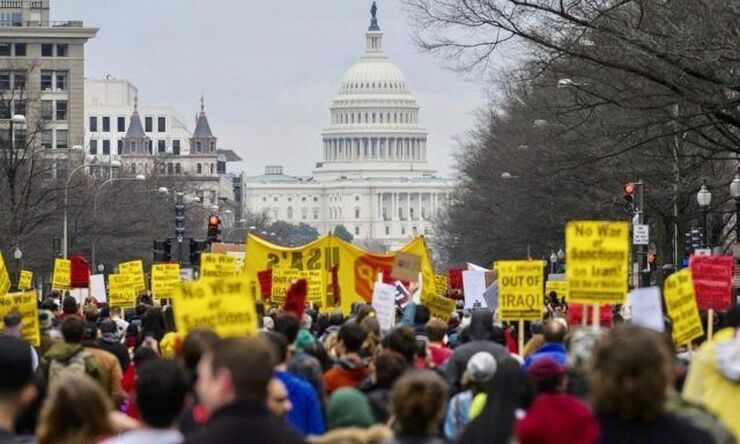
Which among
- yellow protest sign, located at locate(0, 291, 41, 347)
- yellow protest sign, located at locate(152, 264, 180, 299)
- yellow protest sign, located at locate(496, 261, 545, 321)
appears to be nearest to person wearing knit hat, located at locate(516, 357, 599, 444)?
yellow protest sign, located at locate(0, 291, 41, 347)

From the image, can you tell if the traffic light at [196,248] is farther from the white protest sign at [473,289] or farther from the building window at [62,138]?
the building window at [62,138]

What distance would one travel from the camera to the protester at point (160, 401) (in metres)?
9.71

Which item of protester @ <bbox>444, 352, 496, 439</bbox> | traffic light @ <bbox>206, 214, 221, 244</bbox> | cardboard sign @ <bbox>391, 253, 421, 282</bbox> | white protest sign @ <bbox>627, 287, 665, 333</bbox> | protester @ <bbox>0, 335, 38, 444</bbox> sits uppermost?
traffic light @ <bbox>206, 214, 221, 244</bbox>

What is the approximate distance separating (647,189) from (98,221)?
27.6 meters

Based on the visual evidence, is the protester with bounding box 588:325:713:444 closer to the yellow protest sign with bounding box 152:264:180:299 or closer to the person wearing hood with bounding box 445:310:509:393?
the person wearing hood with bounding box 445:310:509:393

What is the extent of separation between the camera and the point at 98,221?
286ft

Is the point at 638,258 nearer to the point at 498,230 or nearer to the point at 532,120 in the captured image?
the point at 532,120

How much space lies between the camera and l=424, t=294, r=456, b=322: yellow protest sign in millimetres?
24781

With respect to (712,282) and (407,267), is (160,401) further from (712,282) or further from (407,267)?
(407,267)

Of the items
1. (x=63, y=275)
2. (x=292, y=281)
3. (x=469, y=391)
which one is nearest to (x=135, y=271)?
(x=63, y=275)

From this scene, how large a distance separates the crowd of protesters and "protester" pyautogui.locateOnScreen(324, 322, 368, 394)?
14mm

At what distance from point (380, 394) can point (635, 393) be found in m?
5.24

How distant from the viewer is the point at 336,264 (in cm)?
3222

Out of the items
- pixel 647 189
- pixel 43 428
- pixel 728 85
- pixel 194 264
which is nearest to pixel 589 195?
pixel 647 189
